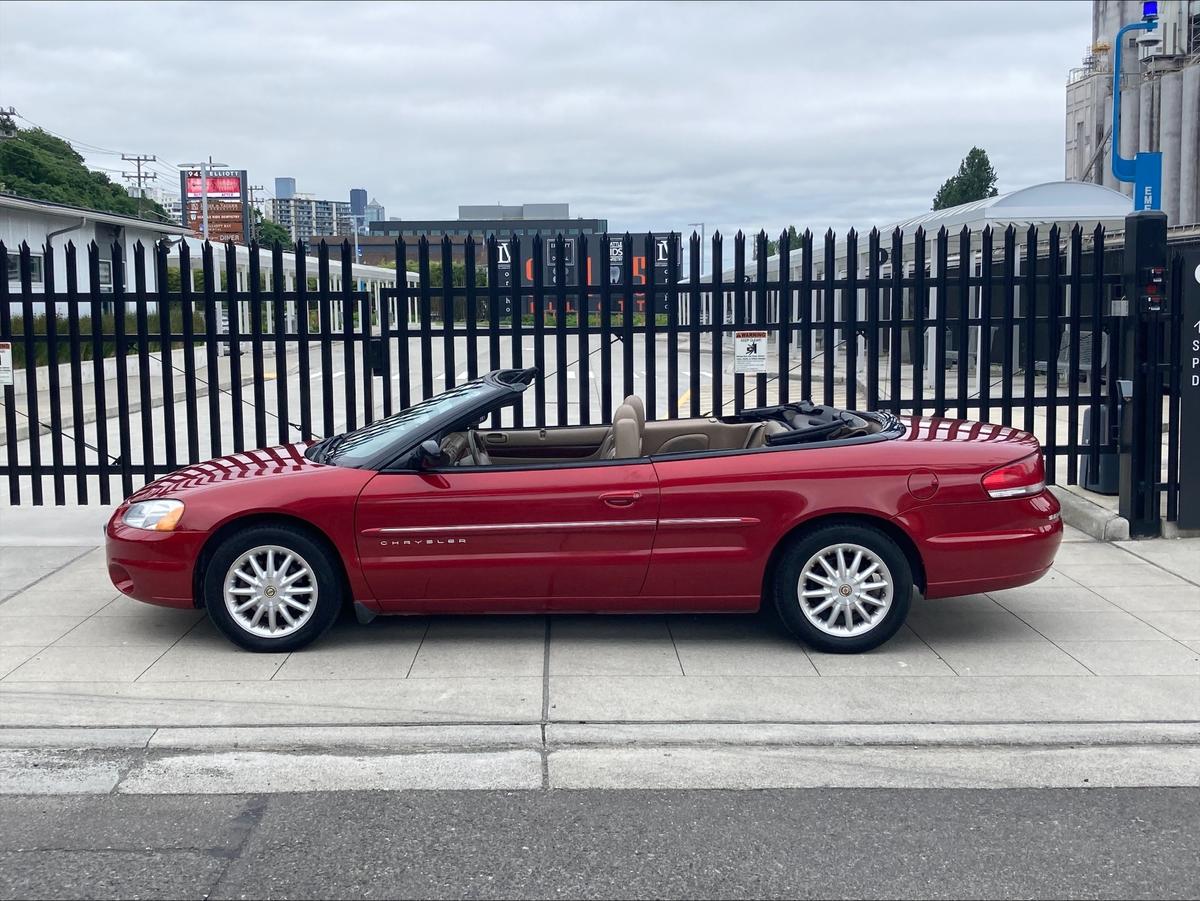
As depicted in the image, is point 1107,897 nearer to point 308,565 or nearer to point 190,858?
point 190,858

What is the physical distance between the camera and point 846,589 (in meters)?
5.87

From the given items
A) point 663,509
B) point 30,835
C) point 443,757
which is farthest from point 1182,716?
point 30,835

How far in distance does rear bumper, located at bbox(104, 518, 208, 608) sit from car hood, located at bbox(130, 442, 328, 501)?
242mm

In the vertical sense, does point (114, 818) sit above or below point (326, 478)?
below

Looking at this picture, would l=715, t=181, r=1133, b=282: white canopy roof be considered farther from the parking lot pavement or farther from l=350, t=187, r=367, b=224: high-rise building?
l=350, t=187, r=367, b=224: high-rise building

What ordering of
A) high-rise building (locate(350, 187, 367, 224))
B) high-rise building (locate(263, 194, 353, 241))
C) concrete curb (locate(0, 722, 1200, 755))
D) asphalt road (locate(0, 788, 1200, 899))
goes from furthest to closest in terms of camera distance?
1. high-rise building (locate(263, 194, 353, 241))
2. high-rise building (locate(350, 187, 367, 224))
3. concrete curb (locate(0, 722, 1200, 755))
4. asphalt road (locate(0, 788, 1200, 899))

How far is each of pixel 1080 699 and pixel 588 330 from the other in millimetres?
4867

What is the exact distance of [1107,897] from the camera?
3.61 metres

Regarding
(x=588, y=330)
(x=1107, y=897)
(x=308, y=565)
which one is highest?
(x=588, y=330)

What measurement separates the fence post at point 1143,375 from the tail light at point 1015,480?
2812 millimetres

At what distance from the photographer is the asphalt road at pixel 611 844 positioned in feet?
12.1

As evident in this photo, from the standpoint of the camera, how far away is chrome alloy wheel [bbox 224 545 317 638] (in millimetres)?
5906

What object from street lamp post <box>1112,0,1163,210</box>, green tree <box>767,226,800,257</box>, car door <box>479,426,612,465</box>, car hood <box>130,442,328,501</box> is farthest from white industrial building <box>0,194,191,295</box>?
car door <box>479,426,612,465</box>

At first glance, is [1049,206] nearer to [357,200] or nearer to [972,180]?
[972,180]
